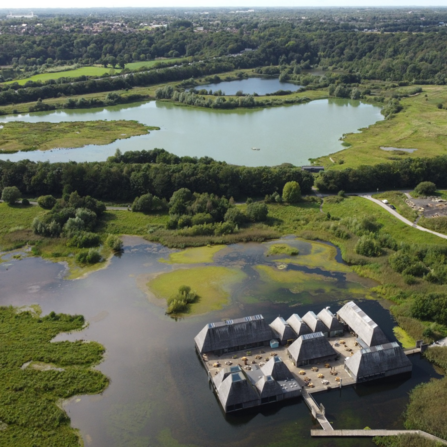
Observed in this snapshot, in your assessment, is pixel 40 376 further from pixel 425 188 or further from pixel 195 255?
pixel 425 188

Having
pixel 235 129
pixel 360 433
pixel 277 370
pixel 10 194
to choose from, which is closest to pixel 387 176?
pixel 235 129

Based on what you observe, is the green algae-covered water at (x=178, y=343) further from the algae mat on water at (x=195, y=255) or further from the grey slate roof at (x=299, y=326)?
the grey slate roof at (x=299, y=326)

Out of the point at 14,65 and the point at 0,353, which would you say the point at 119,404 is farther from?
the point at 14,65

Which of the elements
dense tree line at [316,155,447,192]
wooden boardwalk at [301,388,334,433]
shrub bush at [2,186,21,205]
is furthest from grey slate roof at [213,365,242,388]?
shrub bush at [2,186,21,205]

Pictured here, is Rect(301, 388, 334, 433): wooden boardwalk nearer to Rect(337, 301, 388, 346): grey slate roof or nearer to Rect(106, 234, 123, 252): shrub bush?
Rect(337, 301, 388, 346): grey slate roof

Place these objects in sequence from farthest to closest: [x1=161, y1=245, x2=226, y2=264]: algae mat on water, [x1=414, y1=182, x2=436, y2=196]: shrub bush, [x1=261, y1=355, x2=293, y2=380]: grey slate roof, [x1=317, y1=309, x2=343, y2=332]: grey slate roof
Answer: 1. [x1=414, y1=182, x2=436, y2=196]: shrub bush
2. [x1=161, y1=245, x2=226, y2=264]: algae mat on water
3. [x1=317, y1=309, x2=343, y2=332]: grey slate roof
4. [x1=261, y1=355, x2=293, y2=380]: grey slate roof
